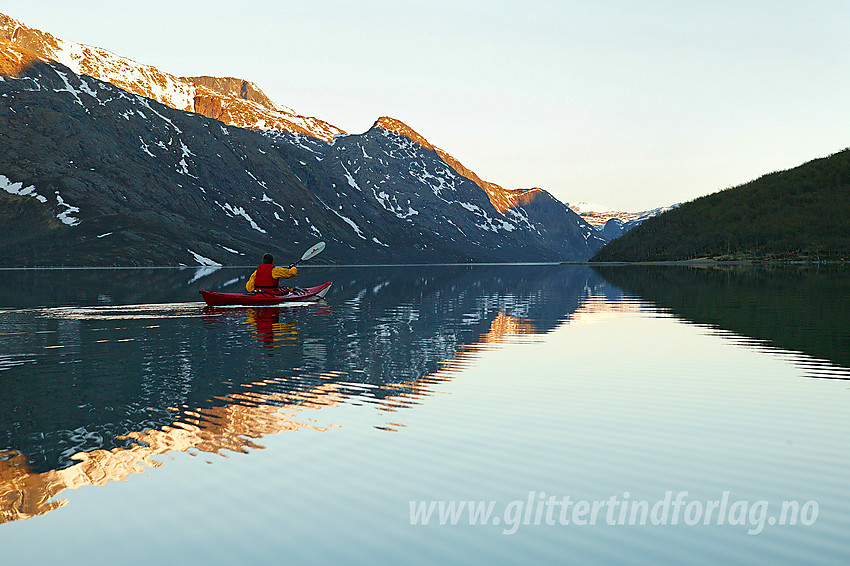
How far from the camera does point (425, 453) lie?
16.7 metres

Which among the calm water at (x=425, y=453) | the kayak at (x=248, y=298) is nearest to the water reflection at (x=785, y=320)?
the calm water at (x=425, y=453)

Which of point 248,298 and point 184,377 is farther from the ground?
point 248,298

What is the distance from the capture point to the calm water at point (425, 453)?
38.1ft

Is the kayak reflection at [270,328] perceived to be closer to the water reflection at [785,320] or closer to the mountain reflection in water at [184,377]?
the mountain reflection in water at [184,377]

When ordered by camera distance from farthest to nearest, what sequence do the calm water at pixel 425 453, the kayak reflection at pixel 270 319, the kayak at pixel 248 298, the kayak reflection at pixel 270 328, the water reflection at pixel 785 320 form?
the kayak at pixel 248 298 → the kayak reflection at pixel 270 319 → the kayak reflection at pixel 270 328 → the water reflection at pixel 785 320 → the calm water at pixel 425 453

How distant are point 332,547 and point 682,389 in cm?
1711

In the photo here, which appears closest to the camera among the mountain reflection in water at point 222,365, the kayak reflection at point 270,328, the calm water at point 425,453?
the calm water at point 425,453

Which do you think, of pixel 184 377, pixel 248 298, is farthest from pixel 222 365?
pixel 248 298

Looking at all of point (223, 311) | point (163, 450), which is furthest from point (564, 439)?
point (223, 311)

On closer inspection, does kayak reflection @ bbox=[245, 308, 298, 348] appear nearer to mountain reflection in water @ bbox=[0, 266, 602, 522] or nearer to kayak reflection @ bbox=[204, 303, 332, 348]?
kayak reflection @ bbox=[204, 303, 332, 348]

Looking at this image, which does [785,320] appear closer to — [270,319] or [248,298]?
[270,319]

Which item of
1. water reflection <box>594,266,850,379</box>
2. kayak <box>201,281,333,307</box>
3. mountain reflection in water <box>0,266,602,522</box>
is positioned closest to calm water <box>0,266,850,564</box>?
Answer: mountain reflection in water <box>0,266,602,522</box>

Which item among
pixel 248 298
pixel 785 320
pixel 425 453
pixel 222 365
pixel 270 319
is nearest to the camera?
pixel 425 453

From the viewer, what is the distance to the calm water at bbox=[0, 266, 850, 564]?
38.1ft
